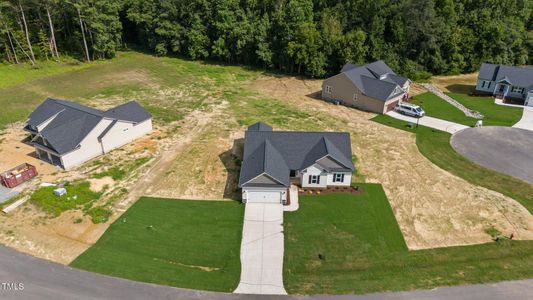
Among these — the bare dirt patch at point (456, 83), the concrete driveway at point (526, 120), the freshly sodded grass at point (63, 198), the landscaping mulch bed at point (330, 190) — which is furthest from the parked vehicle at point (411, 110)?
the freshly sodded grass at point (63, 198)

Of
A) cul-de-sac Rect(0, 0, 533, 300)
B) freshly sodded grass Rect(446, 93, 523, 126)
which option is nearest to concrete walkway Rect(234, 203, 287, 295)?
cul-de-sac Rect(0, 0, 533, 300)

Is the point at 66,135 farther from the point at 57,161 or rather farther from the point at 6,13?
the point at 6,13

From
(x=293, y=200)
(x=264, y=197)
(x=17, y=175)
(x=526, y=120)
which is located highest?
(x=526, y=120)

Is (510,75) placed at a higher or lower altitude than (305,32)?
lower

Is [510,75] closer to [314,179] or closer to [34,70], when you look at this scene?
[314,179]

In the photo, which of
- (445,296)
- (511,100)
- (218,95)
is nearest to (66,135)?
(218,95)

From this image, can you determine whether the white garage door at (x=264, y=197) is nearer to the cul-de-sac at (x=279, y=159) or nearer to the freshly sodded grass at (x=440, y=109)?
the cul-de-sac at (x=279, y=159)

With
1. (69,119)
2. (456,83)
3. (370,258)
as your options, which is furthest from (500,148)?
(69,119)
